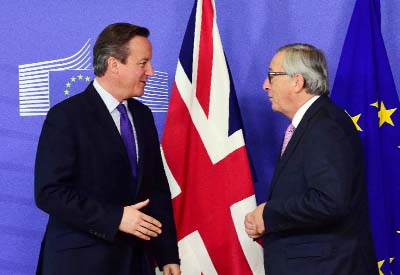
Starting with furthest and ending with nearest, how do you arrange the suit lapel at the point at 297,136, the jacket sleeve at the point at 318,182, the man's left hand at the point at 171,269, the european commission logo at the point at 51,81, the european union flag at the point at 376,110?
1. the european commission logo at the point at 51,81
2. the european union flag at the point at 376,110
3. the man's left hand at the point at 171,269
4. the suit lapel at the point at 297,136
5. the jacket sleeve at the point at 318,182

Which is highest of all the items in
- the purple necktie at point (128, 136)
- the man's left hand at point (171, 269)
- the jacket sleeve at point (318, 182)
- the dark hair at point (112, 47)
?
the dark hair at point (112, 47)

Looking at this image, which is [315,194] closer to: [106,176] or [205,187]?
[106,176]

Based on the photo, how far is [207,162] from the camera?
2822mm

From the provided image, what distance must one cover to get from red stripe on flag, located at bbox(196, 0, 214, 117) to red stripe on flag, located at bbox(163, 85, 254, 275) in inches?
3.6

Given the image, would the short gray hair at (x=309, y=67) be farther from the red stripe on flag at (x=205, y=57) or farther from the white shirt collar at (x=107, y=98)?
the red stripe on flag at (x=205, y=57)

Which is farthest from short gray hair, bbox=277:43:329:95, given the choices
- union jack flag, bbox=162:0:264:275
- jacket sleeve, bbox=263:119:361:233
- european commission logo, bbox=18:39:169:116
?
european commission logo, bbox=18:39:169:116

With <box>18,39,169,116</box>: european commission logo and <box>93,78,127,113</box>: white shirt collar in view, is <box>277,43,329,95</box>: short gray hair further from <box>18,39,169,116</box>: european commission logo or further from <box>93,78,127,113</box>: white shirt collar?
<box>18,39,169,116</box>: european commission logo

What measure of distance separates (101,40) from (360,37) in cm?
118

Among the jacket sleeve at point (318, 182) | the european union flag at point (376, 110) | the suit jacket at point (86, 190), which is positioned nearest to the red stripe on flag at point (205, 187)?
the european union flag at point (376, 110)

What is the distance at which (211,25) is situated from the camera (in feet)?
9.37

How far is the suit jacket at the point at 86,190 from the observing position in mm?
1975

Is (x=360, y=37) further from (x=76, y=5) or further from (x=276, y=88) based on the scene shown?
(x=76, y=5)

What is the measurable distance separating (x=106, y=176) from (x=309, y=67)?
28.5 inches

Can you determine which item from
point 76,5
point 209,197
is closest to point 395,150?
point 209,197
